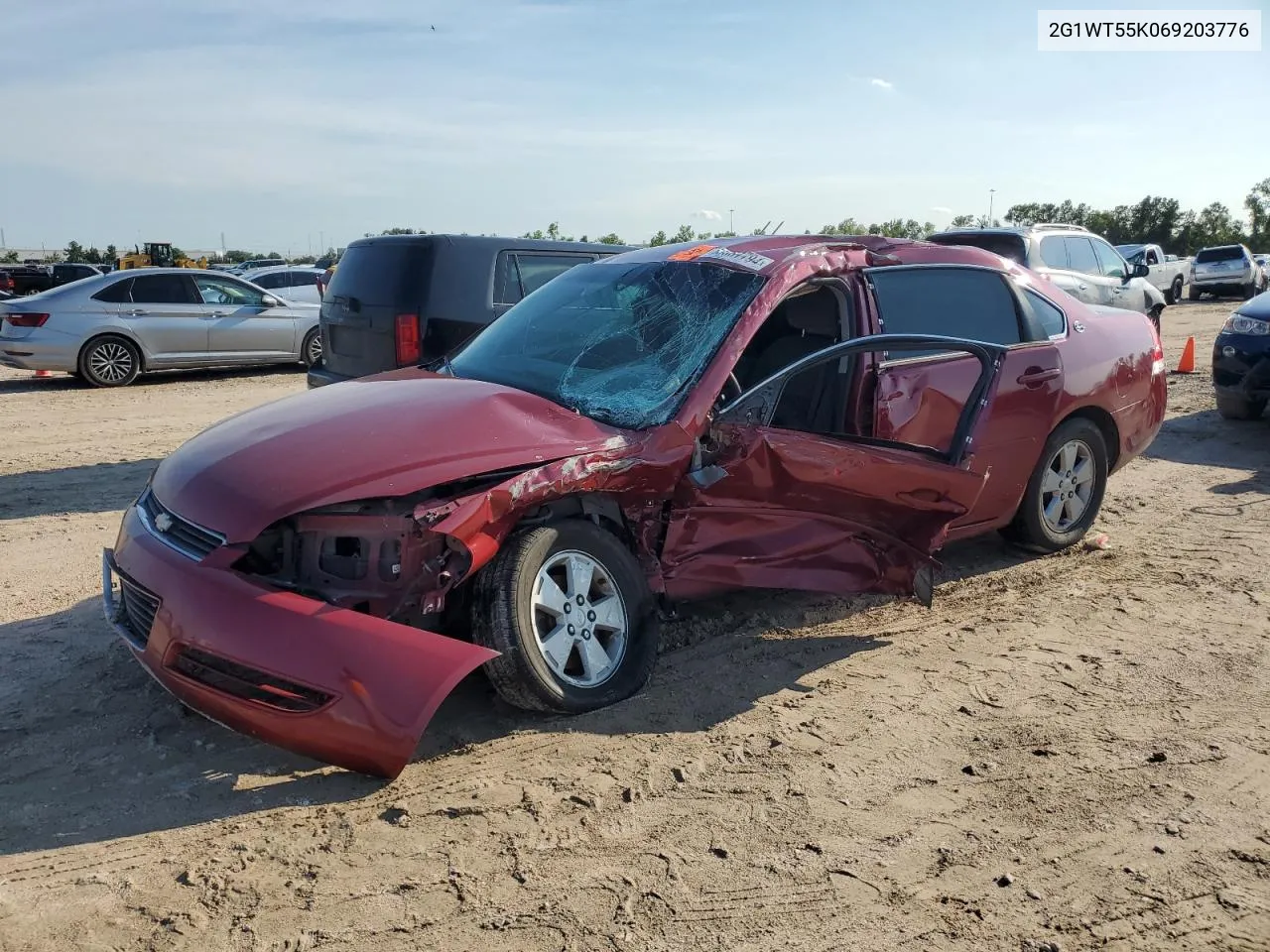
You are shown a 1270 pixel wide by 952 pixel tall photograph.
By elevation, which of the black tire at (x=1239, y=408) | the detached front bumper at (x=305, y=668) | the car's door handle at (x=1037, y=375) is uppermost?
the car's door handle at (x=1037, y=375)

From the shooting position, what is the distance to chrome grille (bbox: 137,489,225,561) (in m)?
3.46

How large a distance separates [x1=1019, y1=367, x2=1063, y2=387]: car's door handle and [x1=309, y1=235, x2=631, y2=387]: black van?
3.65 m

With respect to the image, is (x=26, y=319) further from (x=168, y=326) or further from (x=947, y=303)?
(x=947, y=303)

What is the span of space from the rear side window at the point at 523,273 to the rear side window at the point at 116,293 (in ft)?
26.1

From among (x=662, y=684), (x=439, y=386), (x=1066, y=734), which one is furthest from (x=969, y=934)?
(x=439, y=386)

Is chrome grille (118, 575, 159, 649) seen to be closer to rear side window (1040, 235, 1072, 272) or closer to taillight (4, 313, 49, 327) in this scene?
taillight (4, 313, 49, 327)

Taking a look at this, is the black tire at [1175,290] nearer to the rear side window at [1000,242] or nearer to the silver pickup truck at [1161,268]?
the silver pickup truck at [1161,268]

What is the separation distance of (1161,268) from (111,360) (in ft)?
80.2

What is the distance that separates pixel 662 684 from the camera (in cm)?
420

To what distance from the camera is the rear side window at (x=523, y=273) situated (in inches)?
305

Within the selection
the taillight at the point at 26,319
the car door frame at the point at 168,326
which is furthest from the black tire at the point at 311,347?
the taillight at the point at 26,319

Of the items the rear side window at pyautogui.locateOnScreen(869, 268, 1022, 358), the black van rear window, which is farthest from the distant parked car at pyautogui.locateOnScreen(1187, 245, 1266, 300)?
the black van rear window

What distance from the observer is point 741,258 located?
4742 millimetres

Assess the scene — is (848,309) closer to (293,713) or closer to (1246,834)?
(1246,834)
